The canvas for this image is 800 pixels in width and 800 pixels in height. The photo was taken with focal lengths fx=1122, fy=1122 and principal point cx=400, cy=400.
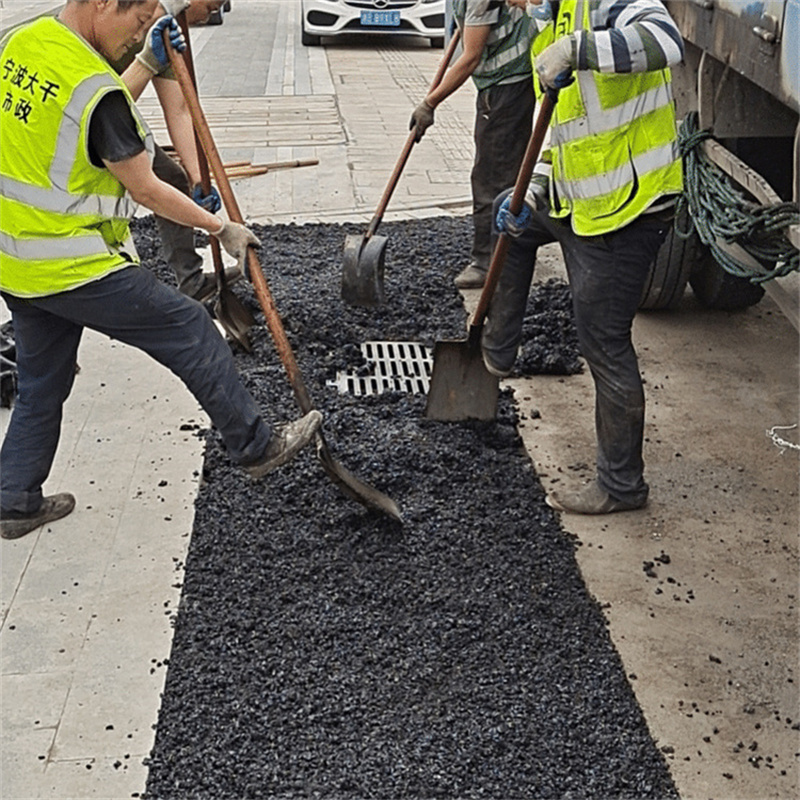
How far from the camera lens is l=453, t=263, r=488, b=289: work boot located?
5.93 metres

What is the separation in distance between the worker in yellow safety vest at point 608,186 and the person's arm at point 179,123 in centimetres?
161

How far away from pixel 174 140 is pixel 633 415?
2.39 meters

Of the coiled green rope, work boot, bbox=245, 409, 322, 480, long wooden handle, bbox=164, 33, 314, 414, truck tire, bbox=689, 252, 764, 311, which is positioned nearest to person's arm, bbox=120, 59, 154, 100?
long wooden handle, bbox=164, 33, 314, 414

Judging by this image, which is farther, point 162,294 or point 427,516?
point 427,516

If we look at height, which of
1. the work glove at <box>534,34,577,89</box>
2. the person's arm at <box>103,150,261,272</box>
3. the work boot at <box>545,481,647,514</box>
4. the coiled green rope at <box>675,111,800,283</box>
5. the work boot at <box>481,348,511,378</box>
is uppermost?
the work glove at <box>534,34,577,89</box>

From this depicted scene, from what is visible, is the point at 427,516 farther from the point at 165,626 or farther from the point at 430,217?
the point at 430,217

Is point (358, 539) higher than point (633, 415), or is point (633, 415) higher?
point (633, 415)

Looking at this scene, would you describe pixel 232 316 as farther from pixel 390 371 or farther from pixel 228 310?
pixel 390 371

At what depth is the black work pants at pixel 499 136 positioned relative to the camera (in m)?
5.48

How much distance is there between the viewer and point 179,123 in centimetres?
483

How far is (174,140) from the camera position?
4879 millimetres

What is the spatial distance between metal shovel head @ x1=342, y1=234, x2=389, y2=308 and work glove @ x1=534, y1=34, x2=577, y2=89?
2297 millimetres

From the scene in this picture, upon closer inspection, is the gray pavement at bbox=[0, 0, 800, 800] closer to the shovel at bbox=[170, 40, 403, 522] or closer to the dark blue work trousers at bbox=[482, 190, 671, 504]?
the dark blue work trousers at bbox=[482, 190, 671, 504]

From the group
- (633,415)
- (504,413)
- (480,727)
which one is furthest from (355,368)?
(480,727)
